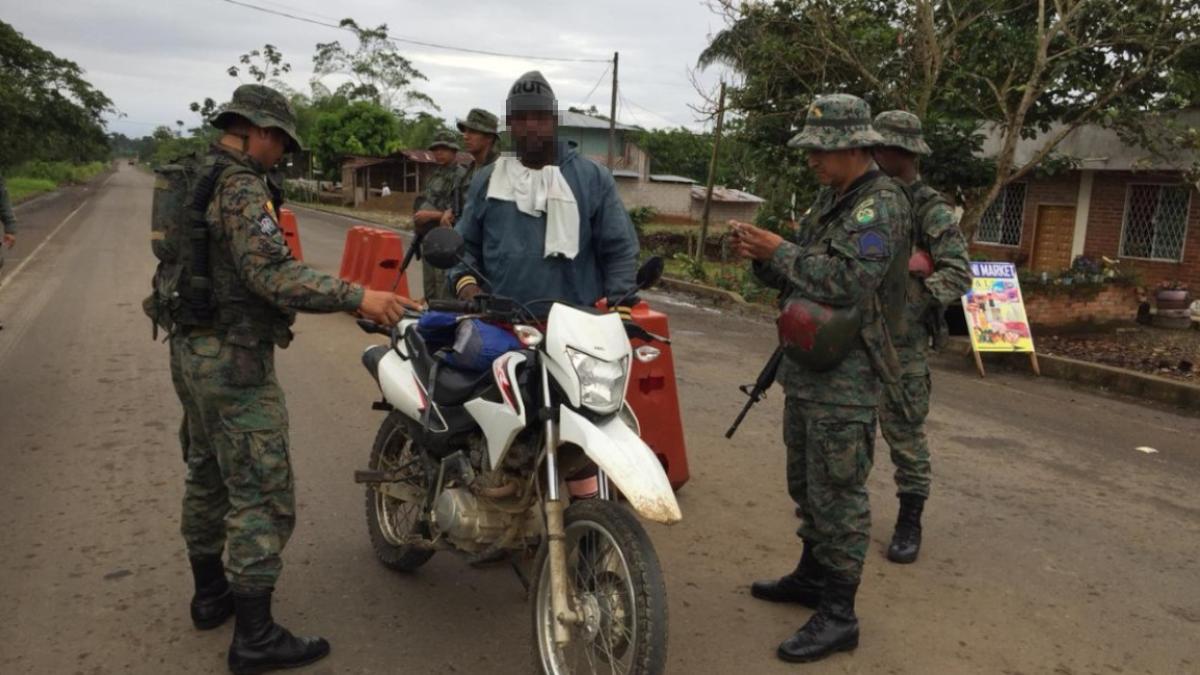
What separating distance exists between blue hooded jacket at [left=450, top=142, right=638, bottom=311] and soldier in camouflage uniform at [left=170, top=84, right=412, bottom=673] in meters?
0.68

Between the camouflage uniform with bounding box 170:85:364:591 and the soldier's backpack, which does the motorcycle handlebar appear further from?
the soldier's backpack

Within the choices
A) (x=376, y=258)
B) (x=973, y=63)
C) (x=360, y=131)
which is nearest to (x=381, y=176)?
(x=360, y=131)

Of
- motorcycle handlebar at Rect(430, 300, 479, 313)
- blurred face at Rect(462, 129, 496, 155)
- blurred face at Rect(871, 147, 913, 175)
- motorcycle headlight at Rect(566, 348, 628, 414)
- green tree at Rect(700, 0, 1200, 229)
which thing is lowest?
motorcycle headlight at Rect(566, 348, 628, 414)

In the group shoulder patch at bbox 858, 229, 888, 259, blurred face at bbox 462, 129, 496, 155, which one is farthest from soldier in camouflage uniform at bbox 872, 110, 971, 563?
blurred face at bbox 462, 129, 496, 155

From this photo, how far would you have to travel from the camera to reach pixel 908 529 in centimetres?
409

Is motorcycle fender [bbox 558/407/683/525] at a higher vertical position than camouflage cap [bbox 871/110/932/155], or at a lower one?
lower

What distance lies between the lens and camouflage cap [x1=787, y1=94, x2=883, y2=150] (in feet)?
10.00

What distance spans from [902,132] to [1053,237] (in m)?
13.3

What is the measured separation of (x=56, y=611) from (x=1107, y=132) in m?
14.4

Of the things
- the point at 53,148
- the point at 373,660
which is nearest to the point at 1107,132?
the point at 373,660

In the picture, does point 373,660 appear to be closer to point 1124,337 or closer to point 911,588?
point 911,588

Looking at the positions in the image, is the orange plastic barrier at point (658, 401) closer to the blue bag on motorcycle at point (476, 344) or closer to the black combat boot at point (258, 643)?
the blue bag on motorcycle at point (476, 344)

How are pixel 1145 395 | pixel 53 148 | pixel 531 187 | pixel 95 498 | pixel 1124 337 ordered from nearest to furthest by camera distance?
pixel 531 187
pixel 95 498
pixel 1145 395
pixel 1124 337
pixel 53 148

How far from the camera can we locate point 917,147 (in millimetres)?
3863
